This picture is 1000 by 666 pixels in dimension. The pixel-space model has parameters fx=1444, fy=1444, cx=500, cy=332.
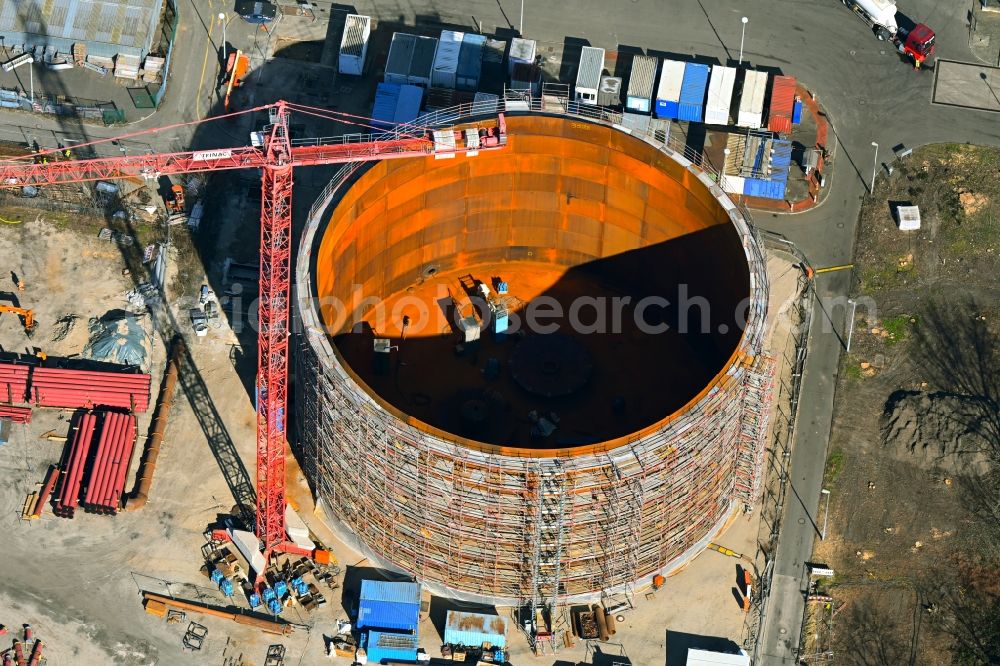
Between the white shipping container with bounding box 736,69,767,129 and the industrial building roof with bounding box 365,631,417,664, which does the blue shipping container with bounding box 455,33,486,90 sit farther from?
the industrial building roof with bounding box 365,631,417,664

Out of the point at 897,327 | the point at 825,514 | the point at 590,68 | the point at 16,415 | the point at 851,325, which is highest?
the point at 590,68

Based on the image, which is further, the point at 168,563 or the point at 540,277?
the point at 540,277

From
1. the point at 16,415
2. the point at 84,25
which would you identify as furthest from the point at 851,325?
the point at 84,25

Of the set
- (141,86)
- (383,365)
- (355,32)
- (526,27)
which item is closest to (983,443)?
(383,365)

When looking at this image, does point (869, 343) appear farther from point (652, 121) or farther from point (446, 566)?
point (446, 566)

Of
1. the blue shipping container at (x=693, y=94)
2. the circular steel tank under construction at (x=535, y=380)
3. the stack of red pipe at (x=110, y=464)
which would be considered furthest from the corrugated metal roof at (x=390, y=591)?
the blue shipping container at (x=693, y=94)

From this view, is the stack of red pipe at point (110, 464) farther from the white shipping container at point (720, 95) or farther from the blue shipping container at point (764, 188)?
the white shipping container at point (720, 95)

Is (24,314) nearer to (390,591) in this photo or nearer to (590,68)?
(390,591)

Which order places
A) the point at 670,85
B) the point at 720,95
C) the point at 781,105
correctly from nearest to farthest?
1. the point at 781,105
2. the point at 720,95
3. the point at 670,85
